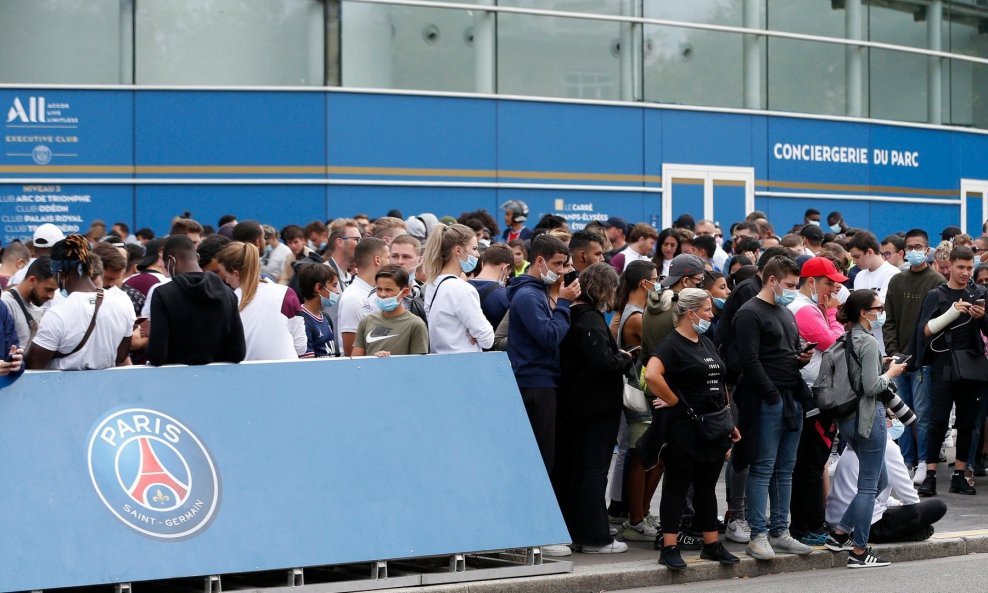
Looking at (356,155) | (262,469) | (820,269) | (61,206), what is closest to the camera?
(262,469)

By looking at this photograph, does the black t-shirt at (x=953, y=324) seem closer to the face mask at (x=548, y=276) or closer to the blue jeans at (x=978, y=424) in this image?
the blue jeans at (x=978, y=424)

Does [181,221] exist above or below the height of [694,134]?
below

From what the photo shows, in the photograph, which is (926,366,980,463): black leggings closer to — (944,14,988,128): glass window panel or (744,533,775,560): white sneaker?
(744,533,775,560): white sneaker

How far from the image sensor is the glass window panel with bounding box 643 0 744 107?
24453 mm

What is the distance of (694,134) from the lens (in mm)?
24672

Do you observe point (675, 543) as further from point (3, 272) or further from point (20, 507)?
point (3, 272)

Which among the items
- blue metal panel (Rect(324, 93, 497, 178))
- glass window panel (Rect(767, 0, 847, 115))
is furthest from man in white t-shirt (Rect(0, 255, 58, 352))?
glass window panel (Rect(767, 0, 847, 115))

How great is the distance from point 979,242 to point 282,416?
982cm

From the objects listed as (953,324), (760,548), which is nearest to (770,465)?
(760,548)

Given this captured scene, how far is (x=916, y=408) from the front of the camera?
44.5ft

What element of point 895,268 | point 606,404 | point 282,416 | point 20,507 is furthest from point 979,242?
point 20,507

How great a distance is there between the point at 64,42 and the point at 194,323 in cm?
1342

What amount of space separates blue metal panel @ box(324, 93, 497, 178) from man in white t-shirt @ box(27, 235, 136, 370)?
12829mm

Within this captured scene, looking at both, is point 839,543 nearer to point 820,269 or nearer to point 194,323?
point 820,269
